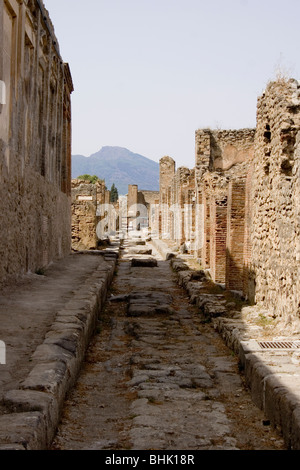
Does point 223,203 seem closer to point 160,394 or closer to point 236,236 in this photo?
point 236,236

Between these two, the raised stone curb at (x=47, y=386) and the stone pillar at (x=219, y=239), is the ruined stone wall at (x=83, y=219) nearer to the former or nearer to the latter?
the stone pillar at (x=219, y=239)

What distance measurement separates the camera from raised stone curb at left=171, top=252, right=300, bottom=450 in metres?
3.81

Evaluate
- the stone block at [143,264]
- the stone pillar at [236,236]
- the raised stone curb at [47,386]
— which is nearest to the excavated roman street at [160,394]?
the raised stone curb at [47,386]

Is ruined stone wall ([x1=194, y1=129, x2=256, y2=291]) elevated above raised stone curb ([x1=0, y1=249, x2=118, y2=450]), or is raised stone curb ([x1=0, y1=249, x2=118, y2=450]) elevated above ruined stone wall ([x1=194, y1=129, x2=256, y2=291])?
ruined stone wall ([x1=194, y1=129, x2=256, y2=291])

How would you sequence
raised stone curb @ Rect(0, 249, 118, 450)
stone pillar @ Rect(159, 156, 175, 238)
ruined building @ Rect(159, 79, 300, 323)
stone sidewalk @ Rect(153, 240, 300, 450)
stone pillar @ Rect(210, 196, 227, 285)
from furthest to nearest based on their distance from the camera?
1. stone pillar @ Rect(159, 156, 175, 238)
2. stone pillar @ Rect(210, 196, 227, 285)
3. ruined building @ Rect(159, 79, 300, 323)
4. stone sidewalk @ Rect(153, 240, 300, 450)
5. raised stone curb @ Rect(0, 249, 118, 450)

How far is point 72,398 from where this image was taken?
4973 mm

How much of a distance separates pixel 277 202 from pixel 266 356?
9.51 feet

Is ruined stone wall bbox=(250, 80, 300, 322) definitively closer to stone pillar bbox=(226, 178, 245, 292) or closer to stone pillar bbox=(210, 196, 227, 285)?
stone pillar bbox=(226, 178, 245, 292)

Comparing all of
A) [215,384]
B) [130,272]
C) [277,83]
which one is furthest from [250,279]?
[130,272]

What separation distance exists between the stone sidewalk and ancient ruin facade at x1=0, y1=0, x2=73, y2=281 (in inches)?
146

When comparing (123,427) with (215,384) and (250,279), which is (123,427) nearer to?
(215,384)

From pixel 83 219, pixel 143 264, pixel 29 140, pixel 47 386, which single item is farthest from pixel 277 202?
pixel 83 219

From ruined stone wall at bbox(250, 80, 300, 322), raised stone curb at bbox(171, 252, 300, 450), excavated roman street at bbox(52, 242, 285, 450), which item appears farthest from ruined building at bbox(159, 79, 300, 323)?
excavated roman street at bbox(52, 242, 285, 450)
